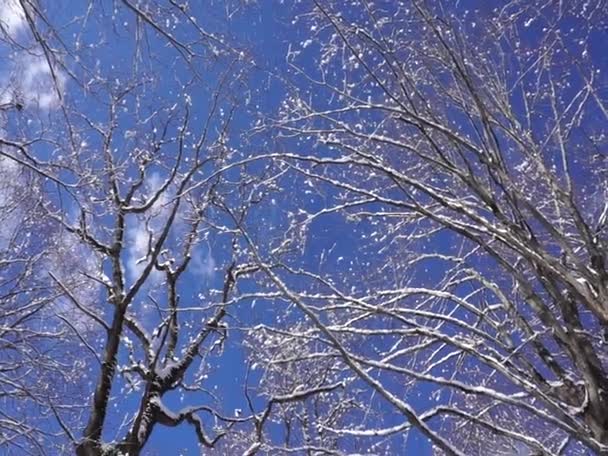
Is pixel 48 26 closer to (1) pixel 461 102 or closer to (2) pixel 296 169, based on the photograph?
(2) pixel 296 169

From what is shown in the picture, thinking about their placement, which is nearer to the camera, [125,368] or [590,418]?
[590,418]

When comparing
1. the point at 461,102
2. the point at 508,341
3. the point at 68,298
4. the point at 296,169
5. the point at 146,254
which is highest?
the point at 146,254

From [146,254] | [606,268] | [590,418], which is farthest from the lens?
[146,254]

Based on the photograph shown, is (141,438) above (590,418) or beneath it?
above

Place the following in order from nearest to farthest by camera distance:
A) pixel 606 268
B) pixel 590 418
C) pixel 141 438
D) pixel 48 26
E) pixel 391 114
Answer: pixel 48 26 → pixel 590 418 → pixel 606 268 → pixel 391 114 → pixel 141 438

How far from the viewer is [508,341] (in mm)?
4902

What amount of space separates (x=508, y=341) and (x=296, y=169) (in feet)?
7.69

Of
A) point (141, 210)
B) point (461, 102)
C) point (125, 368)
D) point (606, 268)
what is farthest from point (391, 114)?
point (125, 368)

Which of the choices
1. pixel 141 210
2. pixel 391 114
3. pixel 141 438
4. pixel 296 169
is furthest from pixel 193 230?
pixel 391 114

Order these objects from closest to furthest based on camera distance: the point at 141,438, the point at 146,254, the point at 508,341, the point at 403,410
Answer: the point at 403,410
the point at 508,341
the point at 141,438
the point at 146,254

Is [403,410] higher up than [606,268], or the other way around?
[606,268]

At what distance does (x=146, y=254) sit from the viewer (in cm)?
1029

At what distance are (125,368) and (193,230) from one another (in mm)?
2398

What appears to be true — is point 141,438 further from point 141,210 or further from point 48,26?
point 48,26
